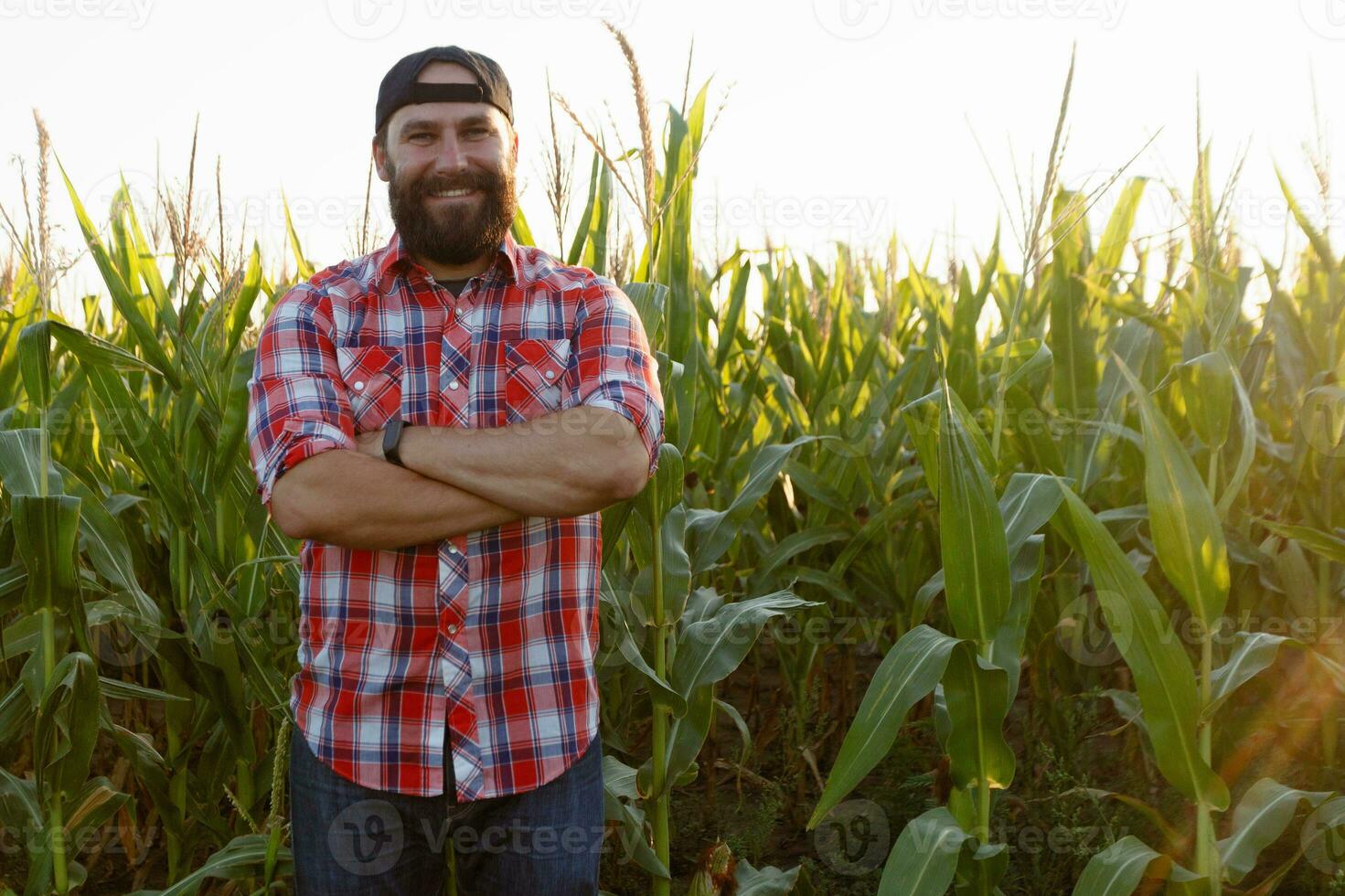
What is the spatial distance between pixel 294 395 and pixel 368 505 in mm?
257

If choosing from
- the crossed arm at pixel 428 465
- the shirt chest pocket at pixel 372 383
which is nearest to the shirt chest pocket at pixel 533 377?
the crossed arm at pixel 428 465

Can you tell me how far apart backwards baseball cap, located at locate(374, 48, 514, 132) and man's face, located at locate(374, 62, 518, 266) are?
0.04 ft

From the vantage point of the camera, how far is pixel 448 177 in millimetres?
2012

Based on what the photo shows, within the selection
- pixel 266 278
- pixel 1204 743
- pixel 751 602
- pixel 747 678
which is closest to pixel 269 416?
pixel 751 602

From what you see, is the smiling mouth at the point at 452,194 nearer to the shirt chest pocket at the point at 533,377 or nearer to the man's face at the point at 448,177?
the man's face at the point at 448,177

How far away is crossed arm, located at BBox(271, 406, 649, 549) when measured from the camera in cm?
179

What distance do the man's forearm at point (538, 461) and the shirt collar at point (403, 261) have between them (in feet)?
1.23

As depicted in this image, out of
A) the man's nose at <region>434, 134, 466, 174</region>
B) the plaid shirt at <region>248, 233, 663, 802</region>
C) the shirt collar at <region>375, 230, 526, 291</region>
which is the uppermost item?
the man's nose at <region>434, 134, 466, 174</region>

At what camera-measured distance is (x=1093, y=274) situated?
2902 millimetres

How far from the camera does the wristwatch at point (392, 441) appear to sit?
1.84 m

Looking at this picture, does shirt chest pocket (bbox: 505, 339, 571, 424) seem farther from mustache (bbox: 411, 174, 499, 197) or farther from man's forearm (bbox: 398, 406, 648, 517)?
mustache (bbox: 411, 174, 499, 197)

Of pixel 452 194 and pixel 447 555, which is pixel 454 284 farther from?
pixel 447 555

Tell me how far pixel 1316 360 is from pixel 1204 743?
1398 millimetres

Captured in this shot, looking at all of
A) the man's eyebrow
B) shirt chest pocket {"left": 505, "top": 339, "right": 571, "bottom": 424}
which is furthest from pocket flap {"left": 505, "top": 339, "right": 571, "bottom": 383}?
the man's eyebrow
